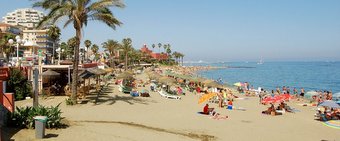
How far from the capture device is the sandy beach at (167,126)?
35.7ft

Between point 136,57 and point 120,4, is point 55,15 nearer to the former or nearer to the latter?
point 120,4

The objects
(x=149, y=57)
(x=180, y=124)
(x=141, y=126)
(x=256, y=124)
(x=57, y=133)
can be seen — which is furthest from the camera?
(x=149, y=57)

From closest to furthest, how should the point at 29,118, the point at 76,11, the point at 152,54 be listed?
the point at 29,118, the point at 76,11, the point at 152,54

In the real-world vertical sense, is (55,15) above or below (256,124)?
above

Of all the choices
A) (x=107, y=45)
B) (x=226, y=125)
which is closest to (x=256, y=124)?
(x=226, y=125)

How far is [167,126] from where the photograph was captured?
44.4 feet

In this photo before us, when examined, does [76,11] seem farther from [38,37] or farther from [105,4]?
[38,37]

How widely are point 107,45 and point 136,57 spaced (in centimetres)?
1757

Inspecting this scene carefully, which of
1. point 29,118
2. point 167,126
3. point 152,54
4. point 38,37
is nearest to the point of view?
point 29,118

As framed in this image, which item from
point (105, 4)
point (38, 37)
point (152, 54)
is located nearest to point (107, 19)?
point (105, 4)

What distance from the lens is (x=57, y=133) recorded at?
10391 millimetres

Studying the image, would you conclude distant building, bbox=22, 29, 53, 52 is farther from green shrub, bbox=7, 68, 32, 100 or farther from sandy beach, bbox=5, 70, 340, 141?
→ sandy beach, bbox=5, 70, 340, 141

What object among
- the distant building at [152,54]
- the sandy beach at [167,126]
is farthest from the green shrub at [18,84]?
the distant building at [152,54]

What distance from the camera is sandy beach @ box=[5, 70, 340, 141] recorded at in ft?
35.7
